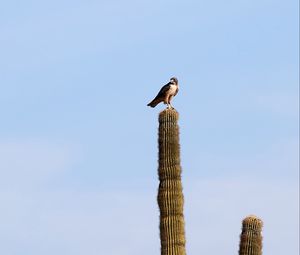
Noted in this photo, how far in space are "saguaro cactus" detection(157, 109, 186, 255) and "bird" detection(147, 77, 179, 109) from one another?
1490 mm

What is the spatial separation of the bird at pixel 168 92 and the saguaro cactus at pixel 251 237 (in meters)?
2.68

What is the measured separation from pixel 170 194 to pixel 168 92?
2.45 meters

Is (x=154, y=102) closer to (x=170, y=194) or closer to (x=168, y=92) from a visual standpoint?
(x=168, y=92)

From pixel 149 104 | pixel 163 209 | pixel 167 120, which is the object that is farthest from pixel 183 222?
pixel 149 104

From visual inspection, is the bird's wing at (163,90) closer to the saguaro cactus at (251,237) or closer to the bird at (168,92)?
the bird at (168,92)

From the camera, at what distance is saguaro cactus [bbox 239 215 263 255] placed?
56.0ft

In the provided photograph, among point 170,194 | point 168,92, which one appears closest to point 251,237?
point 170,194

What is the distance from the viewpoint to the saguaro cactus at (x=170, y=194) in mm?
17047

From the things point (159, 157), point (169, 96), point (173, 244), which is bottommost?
point (173, 244)

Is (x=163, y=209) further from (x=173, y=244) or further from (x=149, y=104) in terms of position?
(x=149, y=104)

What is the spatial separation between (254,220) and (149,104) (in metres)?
3.28

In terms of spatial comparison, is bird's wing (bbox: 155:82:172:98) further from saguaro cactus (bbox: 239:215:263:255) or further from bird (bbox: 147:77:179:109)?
saguaro cactus (bbox: 239:215:263:255)

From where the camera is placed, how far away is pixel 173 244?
17016mm

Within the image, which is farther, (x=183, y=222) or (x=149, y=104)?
(x=149, y=104)
